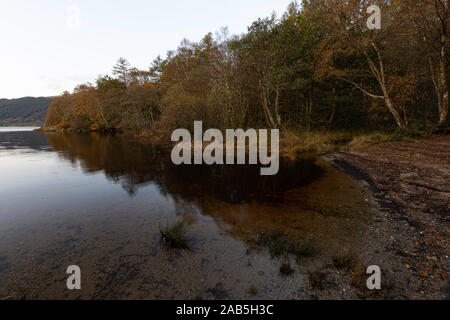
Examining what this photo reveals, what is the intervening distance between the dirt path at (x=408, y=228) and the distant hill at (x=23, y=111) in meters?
173

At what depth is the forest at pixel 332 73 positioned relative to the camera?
14.1 metres

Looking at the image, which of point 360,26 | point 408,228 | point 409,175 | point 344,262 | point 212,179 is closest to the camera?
point 344,262

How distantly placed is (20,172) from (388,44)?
27160 millimetres

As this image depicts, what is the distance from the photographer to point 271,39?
16938 mm

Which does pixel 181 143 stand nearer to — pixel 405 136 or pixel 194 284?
pixel 194 284

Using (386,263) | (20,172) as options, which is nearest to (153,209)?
(386,263)

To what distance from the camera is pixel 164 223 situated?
545 centimetres

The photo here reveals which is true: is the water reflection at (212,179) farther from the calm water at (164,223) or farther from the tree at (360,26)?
the tree at (360,26)

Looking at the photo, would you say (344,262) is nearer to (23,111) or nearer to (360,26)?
(360,26)

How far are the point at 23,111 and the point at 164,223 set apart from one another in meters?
213

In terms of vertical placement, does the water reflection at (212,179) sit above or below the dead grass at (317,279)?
above

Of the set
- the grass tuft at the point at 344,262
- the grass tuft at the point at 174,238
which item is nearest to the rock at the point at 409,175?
the grass tuft at the point at 344,262

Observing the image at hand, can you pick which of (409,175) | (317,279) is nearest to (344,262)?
(317,279)
